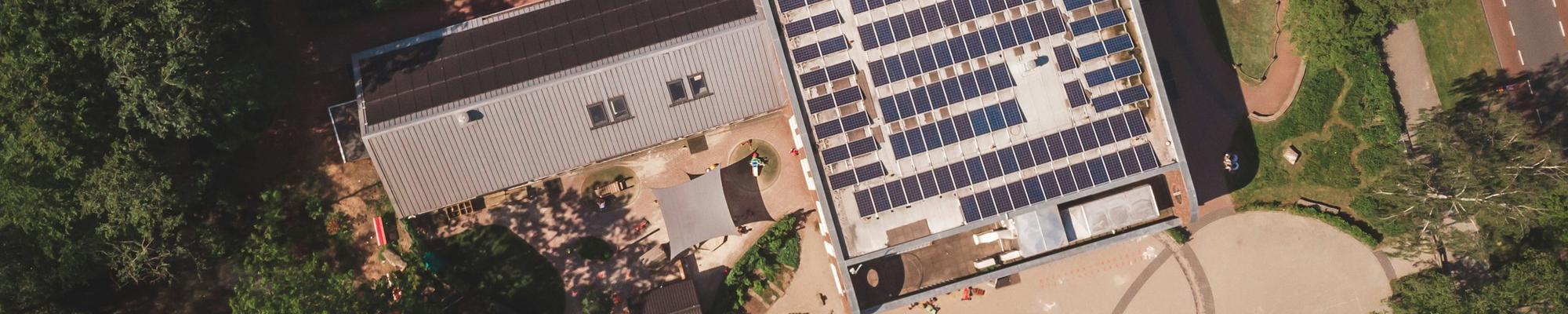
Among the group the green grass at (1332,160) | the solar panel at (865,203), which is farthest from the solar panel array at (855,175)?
the green grass at (1332,160)

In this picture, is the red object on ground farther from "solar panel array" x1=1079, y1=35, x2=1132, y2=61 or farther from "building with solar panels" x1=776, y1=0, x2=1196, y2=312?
"solar panel array" x1=1079, y1=35, x2=1132, y2=61

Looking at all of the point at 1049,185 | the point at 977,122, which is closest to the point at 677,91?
the point at 977,122

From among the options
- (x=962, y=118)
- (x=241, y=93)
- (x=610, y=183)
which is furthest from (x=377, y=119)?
(x=962, y=118)

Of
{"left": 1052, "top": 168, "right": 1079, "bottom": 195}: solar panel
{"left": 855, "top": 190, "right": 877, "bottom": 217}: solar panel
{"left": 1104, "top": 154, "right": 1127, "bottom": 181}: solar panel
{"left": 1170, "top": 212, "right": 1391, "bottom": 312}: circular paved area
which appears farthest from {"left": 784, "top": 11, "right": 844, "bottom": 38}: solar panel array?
{"left": 1170, "top": 212, "right": 1391, "bottom": 312}: circular paved area

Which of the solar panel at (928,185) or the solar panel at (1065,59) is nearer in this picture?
the solar panel at (928,185)

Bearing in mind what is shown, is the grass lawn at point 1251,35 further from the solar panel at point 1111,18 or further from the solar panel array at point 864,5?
the solar panel array at point 864,5

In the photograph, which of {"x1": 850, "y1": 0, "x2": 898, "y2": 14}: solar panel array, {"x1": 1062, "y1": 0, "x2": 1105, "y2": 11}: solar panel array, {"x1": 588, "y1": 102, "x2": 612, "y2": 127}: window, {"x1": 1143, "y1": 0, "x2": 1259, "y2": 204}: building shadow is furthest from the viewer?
{"x1": 1143, "y1": 0, "x2": 1259, "y2": 204}: building shadow
